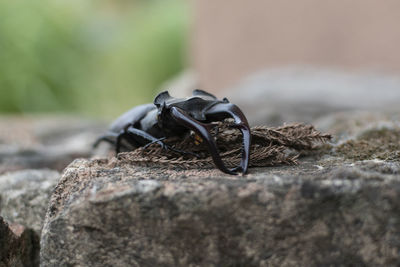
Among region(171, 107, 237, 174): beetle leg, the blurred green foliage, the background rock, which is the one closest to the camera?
region(171, 107, 237, 174): beetle leg

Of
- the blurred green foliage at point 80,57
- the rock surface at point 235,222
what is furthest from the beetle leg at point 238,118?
the blurred green foliage at point 80,57

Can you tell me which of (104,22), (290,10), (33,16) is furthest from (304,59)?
(104,22)

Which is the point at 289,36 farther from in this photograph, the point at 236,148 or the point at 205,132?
the point at 205,132

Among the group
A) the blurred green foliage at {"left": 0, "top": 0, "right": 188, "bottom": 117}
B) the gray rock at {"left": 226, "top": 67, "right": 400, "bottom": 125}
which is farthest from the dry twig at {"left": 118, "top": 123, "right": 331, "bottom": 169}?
the blurred green foliage at {"left": 0, "top": 0, "right": 188, "bottom": 117}

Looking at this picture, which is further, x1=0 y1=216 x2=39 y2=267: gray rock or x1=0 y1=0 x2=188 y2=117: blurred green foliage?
x1=0 y1=0 x2=188 y2=117: blurred green foliage

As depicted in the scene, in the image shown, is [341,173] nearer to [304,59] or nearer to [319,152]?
[319,152]

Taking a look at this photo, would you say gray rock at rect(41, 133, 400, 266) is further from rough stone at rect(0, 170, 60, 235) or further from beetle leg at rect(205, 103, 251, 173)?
rough stone at rect(0, 170, 60, 235)
